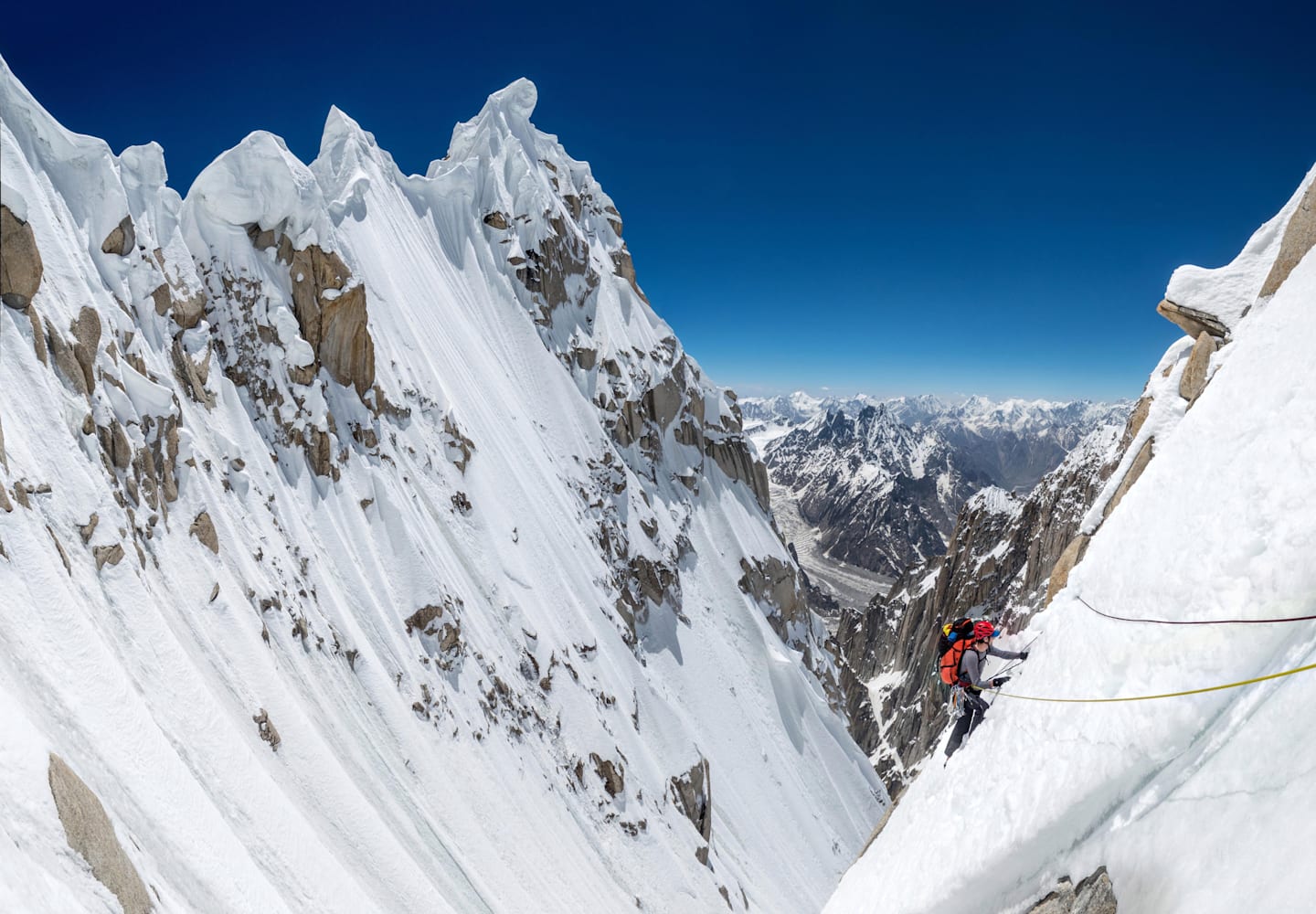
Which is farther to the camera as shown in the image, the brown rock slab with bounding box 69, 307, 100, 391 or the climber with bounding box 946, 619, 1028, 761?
the brown rock slab with bounding box 69, 307, 100, 391

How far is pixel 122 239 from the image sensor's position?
27188 millimetres

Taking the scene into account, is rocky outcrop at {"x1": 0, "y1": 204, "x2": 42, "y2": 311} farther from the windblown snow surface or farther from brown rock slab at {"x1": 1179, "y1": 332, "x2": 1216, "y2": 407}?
brown rock slab at {"x1": 1179, "y1": 332, "x2": 1216, "y2": 407}

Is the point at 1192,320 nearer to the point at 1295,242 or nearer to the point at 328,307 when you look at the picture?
the point at 1295,242

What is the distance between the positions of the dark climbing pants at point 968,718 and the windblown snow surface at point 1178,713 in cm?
33

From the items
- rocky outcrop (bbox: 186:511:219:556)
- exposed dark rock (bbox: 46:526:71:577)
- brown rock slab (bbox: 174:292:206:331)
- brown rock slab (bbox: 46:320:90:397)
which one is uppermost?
brown rock slab (bbox: 174:292:206:331)

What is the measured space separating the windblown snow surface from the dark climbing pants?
0.33m

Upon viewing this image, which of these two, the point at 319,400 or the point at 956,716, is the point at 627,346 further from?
the point at 956,716

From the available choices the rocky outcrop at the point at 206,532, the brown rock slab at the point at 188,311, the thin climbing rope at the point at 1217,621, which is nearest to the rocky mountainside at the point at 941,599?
the thin climbing rope at the point at 1217,621

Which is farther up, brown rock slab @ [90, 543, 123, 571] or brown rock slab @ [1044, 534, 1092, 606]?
brown rock slab @ [90, 543, 123, 571]

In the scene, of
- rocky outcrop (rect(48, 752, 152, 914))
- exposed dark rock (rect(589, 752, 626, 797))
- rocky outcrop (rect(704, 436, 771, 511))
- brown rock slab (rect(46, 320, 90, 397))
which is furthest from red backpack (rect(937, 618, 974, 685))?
rocky outcrop (rect(704, 436, 771, 511))

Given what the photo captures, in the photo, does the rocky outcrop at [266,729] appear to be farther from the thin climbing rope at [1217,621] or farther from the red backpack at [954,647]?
the thin climbing rope at [1217,621]

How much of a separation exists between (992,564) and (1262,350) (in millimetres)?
95189

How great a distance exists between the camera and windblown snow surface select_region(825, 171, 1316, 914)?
5.11m

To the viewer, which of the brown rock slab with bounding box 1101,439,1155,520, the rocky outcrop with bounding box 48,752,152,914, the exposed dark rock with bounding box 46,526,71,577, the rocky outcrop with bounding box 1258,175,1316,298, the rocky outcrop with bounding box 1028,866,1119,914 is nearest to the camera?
the rocky outcrop with bounding box 1028,866,1119,914
